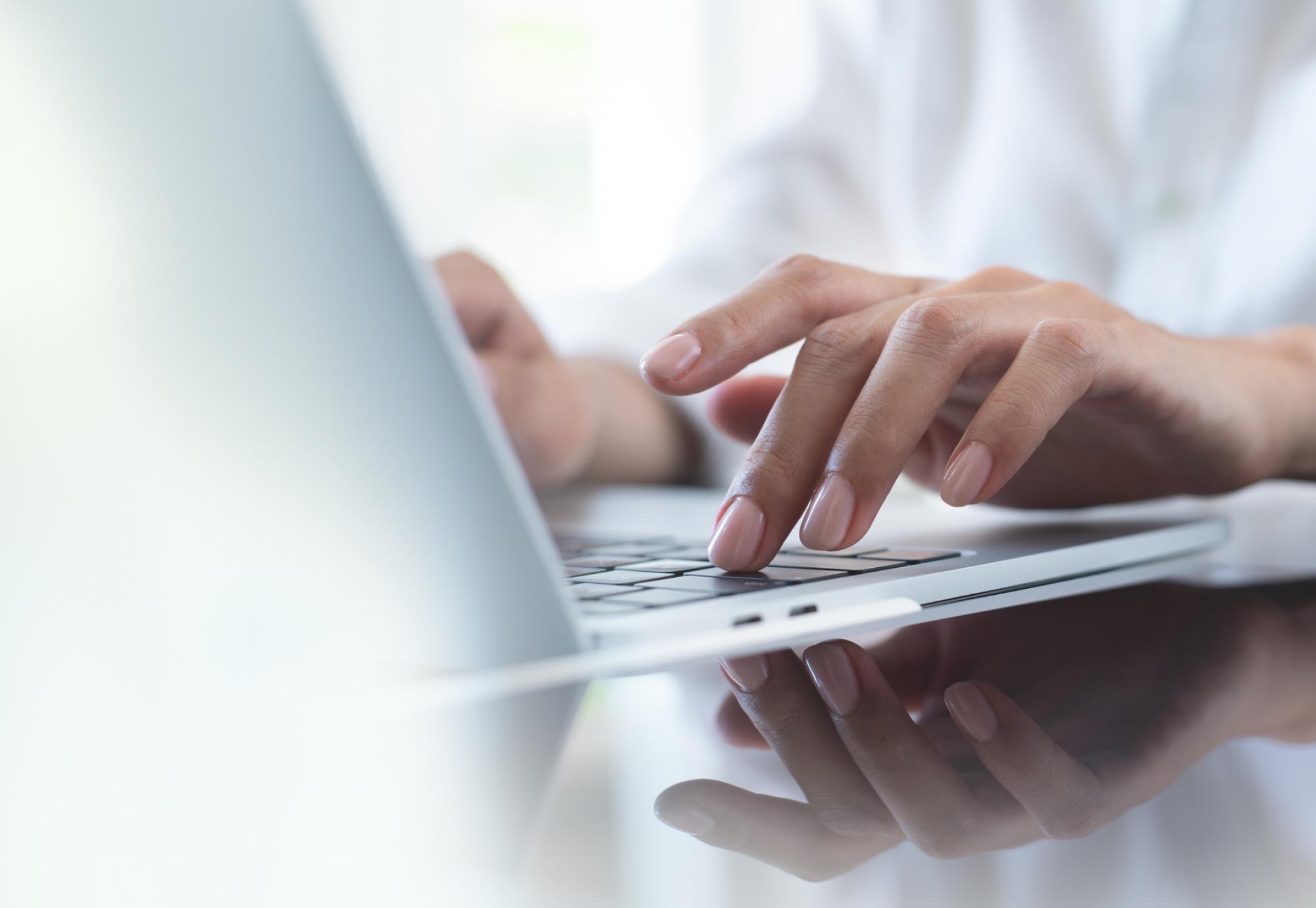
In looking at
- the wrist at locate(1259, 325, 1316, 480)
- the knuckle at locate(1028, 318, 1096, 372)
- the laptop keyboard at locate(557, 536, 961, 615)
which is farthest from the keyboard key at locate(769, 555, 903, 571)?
the wrist at locate(1259, 325, 1316, 480)

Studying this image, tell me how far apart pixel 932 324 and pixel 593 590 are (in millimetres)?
157

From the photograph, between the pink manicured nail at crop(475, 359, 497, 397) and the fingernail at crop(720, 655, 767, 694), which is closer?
the fingernail at crop(720, 655, 767, 694)

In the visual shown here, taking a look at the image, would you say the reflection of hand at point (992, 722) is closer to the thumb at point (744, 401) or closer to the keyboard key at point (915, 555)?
Result: the keyboard key at point (915, 555)

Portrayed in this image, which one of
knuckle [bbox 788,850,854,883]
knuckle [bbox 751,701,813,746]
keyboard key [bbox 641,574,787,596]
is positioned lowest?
keyboard key [bbox 641,574,787,596]

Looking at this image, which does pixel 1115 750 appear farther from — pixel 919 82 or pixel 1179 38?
pixel 919 82

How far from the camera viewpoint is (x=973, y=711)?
0.22 meters

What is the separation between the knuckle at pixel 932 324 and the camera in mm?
377

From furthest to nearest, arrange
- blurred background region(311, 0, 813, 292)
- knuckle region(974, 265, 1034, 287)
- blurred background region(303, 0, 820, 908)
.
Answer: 1. blurred background region(311, 0, 813, 292)
2. blurred background region(303, 0, 820, 908)
3. knuckle region(974, 265, 1034, 287)

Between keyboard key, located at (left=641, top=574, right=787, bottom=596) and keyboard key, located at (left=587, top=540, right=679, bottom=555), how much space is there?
0.08 metres

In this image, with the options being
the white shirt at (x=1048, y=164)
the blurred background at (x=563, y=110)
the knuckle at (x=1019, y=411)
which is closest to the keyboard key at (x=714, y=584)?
the knuckle at (x=1019, y=411)

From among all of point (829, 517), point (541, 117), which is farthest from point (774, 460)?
point (541, 117)

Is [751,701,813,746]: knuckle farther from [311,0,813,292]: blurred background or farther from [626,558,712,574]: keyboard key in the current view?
[311,0,813,292]: blurred background

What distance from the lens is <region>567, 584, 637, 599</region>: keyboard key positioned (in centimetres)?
31

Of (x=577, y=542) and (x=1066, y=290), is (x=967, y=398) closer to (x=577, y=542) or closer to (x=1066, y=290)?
(x=1066, y=290)
